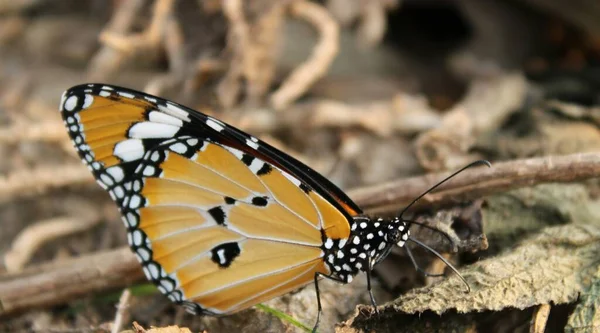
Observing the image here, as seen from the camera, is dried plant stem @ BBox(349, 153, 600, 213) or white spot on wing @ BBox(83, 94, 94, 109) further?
dried plant stem @ BBox(349, 153, 600, 213)

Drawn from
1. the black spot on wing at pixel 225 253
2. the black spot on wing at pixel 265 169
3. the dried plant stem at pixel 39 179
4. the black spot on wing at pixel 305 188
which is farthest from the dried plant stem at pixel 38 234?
the black spot on wing at pixel 305 188

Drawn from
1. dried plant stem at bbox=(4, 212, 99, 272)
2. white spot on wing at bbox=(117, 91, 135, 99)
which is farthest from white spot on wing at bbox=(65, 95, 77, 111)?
dried plant stem at bbox=(4, 212, 99, 272)

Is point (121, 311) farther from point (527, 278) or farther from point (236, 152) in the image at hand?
point (527, 278)

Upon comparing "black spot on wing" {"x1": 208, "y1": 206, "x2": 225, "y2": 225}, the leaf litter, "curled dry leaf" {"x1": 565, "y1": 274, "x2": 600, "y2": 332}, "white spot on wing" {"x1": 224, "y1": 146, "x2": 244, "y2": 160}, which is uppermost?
"white spot on wing" {"x1": 224, "y1": 146, "x2": 244, "y2": 160}

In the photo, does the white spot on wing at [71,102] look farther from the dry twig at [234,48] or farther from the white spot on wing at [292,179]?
the dry twig at [234,48]

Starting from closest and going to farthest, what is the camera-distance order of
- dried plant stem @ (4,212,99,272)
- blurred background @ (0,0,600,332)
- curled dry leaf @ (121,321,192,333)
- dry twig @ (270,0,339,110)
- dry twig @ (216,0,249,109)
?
curled dry leaf @ (121,321,192,333) < blurred background @ (0,0,600,332) < dried plant stem @ (4,212,99,272) < dry twig @ (216,0,249,109) < dry twig @ (270,0,339,110)

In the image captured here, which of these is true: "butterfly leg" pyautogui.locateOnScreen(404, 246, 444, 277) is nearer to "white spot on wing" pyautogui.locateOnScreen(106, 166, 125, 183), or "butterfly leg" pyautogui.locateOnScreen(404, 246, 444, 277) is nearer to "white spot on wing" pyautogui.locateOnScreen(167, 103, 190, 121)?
"white spot on wing" pyautogui.locateOnScreen(167, 103, 190, 121)
